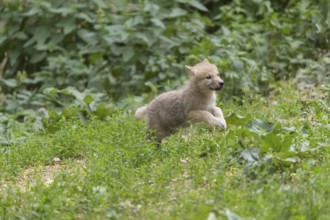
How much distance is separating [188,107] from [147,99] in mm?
2441

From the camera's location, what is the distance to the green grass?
21.0 ft

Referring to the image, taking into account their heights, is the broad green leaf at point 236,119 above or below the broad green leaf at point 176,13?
above

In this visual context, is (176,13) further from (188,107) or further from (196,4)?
(188,107)

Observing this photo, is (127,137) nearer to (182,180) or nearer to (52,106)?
(182,180)

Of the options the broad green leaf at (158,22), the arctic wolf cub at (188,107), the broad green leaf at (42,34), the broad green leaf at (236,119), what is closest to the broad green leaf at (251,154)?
the broad green leaf at (236,119)

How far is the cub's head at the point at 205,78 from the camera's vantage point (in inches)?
388

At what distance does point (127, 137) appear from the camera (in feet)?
27.7

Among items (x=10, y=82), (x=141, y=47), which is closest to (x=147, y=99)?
(x=141, y=47)

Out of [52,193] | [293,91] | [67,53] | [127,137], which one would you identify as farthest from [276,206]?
[67,53]

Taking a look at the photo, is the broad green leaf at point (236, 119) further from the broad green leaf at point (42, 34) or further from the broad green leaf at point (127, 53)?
A: the broad green leaf at point (42, 34)

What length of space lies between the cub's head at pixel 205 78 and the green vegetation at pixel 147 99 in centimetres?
42

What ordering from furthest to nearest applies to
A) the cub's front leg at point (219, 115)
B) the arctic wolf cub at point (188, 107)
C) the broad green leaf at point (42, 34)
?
the broad green leaf at point (42, 34), the arctic wolf cub at point (188, 107), the cub's front leg at point (219, 115)

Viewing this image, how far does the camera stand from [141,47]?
13844mm

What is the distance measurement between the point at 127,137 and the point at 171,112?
47.8 inches
